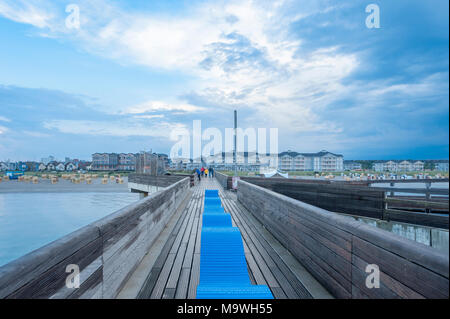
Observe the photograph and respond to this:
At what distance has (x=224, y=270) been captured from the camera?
3.44m

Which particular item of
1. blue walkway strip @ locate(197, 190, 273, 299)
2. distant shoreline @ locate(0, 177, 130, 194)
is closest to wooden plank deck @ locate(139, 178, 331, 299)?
blue walkway strip @ locate(197, 190, 273, 299)

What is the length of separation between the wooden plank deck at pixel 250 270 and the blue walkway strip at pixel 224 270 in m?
0.31

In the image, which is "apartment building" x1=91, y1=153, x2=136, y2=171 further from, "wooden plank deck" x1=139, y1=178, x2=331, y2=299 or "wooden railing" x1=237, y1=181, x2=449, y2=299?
"wooden railing" x1=237, y1=181, x2=449, y2=299

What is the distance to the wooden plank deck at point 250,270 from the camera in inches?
127

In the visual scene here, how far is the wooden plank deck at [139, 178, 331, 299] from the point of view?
322 centimetres

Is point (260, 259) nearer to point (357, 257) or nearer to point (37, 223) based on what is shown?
point (357, 257)

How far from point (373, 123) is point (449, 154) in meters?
2.08

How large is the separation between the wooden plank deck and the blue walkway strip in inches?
12.1

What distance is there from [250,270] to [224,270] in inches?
28.1

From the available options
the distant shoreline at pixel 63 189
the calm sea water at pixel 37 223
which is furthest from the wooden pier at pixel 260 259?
the distant shoreline at pixel 63 189

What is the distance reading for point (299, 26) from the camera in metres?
5.23

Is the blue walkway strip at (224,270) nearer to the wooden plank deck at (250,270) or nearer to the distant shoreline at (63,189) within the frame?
the wooden plank deck at (250,270)

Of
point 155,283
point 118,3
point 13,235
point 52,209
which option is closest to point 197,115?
point 52,209

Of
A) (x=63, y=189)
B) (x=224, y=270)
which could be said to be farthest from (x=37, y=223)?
(x=63, y=189)
